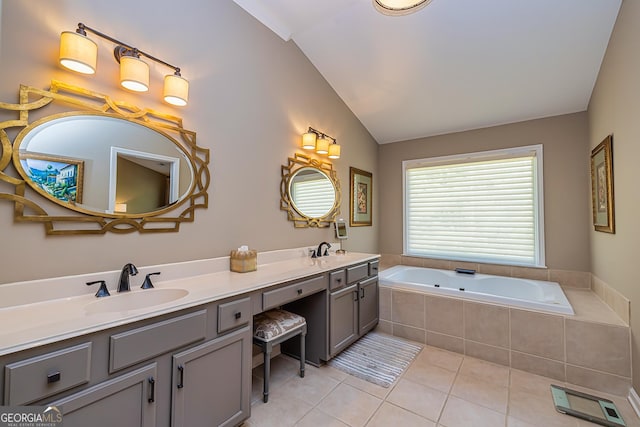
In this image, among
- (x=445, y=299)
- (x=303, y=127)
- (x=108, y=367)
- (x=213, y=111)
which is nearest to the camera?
(x=108, y=367)

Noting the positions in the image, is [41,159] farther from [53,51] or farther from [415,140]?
[415,140]

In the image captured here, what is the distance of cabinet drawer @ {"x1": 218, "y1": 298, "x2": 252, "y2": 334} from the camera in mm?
1470

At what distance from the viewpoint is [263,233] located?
7.93ft

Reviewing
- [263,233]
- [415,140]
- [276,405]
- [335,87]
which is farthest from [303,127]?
[276,405]

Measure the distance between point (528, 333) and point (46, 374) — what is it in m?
3.00

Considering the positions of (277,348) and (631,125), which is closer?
(631,125)

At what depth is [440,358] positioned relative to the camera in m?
2.50

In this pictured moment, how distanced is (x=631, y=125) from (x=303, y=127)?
247cm

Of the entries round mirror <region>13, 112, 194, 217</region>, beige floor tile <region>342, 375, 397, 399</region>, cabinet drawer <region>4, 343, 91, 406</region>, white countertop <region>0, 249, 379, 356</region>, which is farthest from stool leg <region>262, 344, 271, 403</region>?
round mirror <region>13, 112, 194, 217</region>

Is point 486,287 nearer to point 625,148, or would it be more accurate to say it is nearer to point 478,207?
point 478,207

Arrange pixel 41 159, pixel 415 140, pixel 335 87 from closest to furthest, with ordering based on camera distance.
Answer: pixel 41 159
pixel 335 87
pixel 415 140

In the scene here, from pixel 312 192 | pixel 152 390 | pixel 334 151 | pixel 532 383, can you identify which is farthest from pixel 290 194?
pixel 532 383

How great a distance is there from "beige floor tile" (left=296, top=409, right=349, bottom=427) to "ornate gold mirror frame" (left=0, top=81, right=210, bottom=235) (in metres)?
1.45

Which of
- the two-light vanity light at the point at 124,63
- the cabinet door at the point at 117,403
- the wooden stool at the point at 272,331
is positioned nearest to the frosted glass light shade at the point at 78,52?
the two-light vanity light at the point at 124,63
